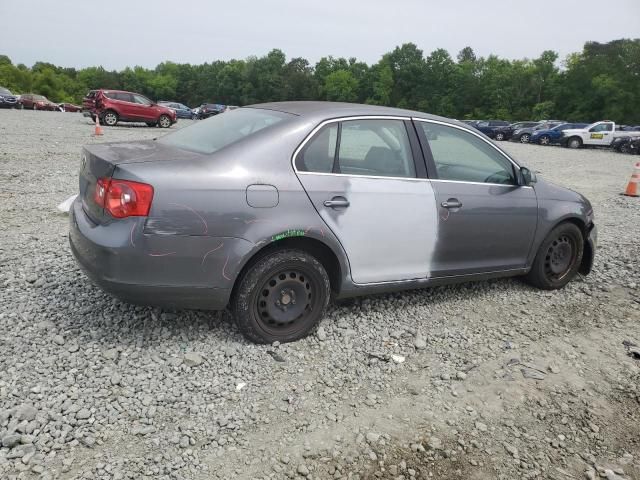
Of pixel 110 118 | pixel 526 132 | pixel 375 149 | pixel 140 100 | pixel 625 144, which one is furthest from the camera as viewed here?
pixel 526 132

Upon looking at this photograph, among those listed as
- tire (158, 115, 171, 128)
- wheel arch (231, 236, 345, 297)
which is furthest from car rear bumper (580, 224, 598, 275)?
tire (158, 115, 171, 128)

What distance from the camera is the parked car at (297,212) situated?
10.0ft

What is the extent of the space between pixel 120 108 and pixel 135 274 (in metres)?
21.8

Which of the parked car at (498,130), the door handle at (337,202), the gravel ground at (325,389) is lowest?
the gravel ground at (325,389)

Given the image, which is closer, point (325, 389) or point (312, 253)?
point (325, 389)

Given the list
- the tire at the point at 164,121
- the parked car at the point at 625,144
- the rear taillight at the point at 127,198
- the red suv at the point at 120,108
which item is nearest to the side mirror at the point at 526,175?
the rear taillight at the point at 127,198

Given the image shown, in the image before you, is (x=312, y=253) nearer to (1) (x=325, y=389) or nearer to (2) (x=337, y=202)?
(2) (x=337, y=202)

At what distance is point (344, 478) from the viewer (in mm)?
2434

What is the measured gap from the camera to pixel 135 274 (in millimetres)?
3021

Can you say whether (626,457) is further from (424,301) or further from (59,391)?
(59,391)

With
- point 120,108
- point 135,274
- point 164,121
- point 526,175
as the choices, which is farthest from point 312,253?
point 164,121

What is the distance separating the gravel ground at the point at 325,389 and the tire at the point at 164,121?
20543 millimetres

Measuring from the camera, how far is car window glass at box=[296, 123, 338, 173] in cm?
345

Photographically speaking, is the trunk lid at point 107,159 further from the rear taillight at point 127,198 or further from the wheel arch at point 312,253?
the wheel arch at point 312,253
